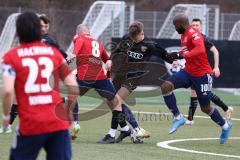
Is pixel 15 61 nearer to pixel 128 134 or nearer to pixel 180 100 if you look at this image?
pixel 128 134

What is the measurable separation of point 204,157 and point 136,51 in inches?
102

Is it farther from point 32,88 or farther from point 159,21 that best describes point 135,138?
point 159,21

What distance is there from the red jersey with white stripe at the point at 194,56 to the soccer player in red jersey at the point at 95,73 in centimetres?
126

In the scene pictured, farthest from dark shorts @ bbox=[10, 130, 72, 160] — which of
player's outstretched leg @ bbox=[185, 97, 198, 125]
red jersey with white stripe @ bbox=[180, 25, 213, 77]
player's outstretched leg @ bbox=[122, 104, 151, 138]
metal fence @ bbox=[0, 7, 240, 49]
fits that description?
metal fence @ bbox=[0, 7, 240, 49]

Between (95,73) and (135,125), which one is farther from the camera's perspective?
(95,73)

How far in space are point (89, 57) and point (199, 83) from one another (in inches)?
71.7

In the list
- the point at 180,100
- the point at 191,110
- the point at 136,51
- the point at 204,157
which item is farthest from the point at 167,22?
the point at 204,157

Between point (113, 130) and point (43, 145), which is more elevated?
point (43, 145)

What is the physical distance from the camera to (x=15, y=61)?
6715 mm

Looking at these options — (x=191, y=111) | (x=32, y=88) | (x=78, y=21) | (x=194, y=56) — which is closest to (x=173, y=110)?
(x=194, y=56)

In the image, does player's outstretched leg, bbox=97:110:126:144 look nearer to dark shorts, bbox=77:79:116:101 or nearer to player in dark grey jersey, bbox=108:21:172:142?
player in dark grey jersey, bbox=108:21:172:142

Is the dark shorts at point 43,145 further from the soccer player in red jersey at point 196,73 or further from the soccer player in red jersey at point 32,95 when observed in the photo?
the soccer player in red jersey at point 196,73

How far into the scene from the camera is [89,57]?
42.6 ft

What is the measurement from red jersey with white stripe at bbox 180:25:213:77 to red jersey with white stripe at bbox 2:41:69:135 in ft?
19.5
